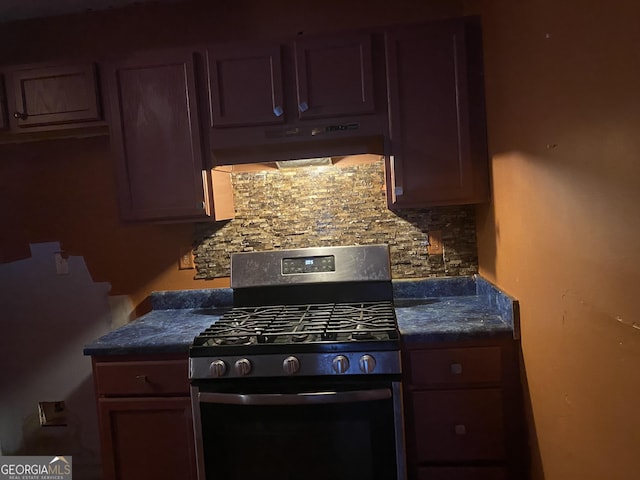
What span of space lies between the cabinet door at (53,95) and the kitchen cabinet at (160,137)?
0.11 meters

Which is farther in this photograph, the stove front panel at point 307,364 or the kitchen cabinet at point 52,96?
the kitchen cabinet at point 52,96

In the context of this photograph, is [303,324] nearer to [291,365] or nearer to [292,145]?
[291,365]

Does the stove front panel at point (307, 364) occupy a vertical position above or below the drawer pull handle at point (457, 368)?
above

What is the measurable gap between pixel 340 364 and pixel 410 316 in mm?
462

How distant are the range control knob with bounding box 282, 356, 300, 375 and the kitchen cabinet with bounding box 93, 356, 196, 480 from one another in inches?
16.4

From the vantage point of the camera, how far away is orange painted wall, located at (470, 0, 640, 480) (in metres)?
0.90

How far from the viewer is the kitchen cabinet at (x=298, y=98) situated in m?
1.93

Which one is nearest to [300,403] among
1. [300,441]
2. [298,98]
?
[300,441]

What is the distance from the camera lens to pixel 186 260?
2.39 meters

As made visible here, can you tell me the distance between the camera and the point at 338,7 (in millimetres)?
2189

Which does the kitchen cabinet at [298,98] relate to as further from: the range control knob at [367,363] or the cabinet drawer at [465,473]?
the cabinet drawer at [465,473]

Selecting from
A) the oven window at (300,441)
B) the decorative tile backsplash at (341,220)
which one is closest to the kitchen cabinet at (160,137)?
the decorative tile backsplash at (341,220)

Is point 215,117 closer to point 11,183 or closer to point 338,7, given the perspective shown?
point 338,7

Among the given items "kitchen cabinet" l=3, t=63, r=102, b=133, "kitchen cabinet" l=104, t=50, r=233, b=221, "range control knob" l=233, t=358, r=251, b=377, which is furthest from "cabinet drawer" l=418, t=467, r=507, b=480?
"kitchen cabinet" l=3, t=63, r=102, b=133
